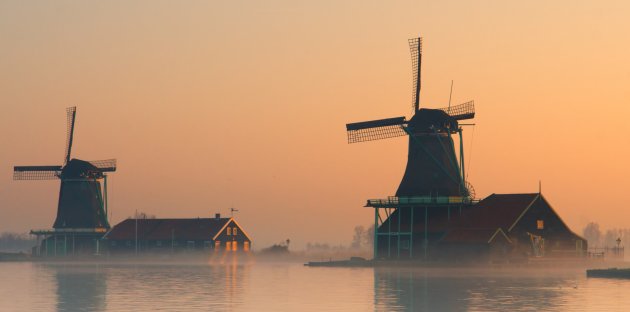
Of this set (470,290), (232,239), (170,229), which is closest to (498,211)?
(470,290)

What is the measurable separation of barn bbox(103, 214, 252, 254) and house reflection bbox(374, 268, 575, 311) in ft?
180

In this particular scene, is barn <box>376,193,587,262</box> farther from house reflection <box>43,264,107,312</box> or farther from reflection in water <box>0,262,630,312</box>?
house reflection <box>43,264,107,312</box>

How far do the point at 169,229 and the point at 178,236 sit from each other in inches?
96.7

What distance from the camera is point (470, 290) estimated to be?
62.5m

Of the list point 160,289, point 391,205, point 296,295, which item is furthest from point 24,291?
point 391,205

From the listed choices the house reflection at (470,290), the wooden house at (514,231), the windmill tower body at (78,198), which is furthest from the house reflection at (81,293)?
the windmill tower body at (78,198)

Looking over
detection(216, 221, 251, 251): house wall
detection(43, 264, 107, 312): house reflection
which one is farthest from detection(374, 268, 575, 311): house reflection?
detection(216, 221, 251, 251): house wall

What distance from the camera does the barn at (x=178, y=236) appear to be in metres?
138

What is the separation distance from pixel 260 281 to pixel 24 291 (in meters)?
18.4

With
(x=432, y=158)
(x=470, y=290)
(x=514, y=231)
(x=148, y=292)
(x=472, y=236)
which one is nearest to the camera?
(x=148, y=292)

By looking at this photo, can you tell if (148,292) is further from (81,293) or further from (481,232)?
(481,232)

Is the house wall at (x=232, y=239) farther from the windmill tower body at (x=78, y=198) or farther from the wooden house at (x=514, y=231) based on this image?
the wooden house at (x=514, y=231)

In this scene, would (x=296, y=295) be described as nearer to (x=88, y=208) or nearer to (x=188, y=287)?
(x=188, y=287)

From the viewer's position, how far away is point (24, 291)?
206 feet
